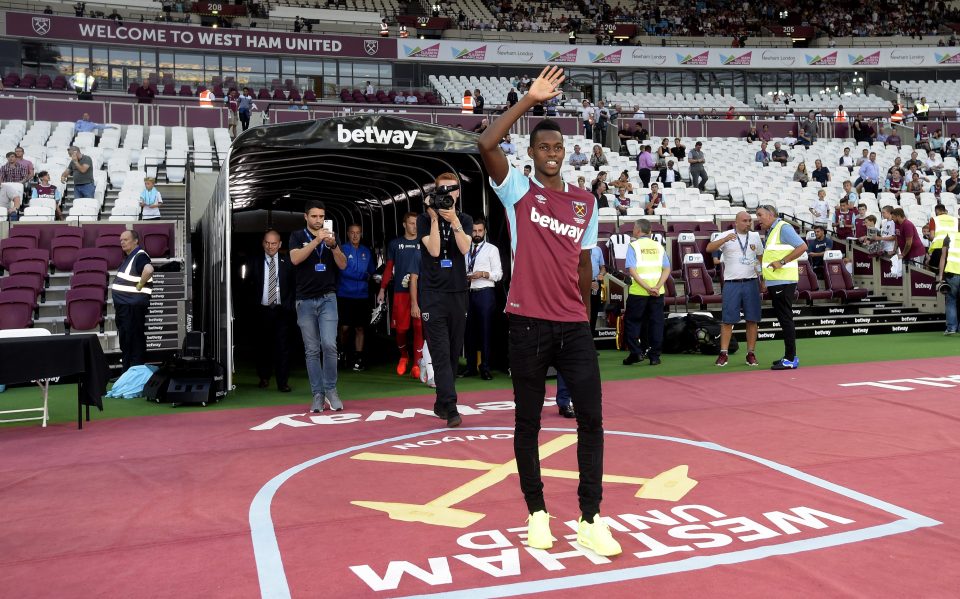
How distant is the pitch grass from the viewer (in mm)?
8617

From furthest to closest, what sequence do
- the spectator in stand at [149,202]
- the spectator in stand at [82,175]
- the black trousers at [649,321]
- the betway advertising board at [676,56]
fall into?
the betway advertising board at [676,56] < the spectator in stand at [82,175] < the spectator in stand at [149,202] < the black trousers at [649,321]

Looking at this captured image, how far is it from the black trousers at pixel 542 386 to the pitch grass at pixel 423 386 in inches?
174

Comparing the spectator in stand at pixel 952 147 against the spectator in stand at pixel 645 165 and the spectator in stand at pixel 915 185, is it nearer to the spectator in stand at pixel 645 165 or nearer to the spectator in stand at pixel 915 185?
the spectator in stand at pixel 915 185

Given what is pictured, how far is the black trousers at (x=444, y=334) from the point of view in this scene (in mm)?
6988

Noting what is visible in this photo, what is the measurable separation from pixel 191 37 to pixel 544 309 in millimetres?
34603

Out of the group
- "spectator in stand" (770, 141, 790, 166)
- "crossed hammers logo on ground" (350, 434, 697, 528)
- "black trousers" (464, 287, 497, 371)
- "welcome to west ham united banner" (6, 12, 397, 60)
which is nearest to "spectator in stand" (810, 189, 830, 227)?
"spectator in stand" (770, 141, 790, 166)

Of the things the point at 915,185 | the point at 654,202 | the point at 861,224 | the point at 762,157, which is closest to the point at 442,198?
the point at 654,202

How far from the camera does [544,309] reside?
3900 mm

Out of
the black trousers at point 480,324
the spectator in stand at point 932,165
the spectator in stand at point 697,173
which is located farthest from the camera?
the spectator in stand at point 932,165

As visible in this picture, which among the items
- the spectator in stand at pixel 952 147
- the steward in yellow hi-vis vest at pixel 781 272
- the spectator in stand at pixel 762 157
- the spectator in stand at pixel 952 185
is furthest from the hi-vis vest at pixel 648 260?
the spectator in stand at pixel 952 147

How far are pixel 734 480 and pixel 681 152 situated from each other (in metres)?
21.0

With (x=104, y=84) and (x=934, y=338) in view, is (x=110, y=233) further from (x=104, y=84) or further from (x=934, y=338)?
(x=104, y=84)

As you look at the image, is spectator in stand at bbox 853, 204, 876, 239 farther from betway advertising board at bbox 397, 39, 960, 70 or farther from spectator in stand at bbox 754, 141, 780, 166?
betway advertising board at bbox 397, 39, 960, 70

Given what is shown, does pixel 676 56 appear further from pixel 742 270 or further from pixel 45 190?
pixel 742 270
